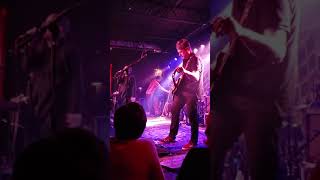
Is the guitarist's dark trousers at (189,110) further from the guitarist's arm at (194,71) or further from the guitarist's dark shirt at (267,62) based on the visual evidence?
the guitarist's dark shirt at (267,62)

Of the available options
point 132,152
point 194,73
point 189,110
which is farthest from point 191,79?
point 132,152

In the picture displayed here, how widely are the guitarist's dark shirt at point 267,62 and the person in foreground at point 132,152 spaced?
73 cm

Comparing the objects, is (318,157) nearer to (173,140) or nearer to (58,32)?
(58,32)

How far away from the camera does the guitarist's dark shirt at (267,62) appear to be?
2.30 m

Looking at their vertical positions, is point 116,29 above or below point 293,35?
above

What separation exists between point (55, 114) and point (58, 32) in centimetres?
52

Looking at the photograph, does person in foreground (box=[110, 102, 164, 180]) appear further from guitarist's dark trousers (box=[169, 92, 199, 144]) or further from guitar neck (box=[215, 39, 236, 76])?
guitarist's dark trousers (box=[169, 92, 199, 144])

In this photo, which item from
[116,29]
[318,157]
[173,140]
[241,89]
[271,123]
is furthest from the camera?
[116,29]

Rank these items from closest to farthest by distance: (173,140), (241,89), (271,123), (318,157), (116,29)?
(318,157) < (271,123) < (241,89) < (173,140) < (116,29)

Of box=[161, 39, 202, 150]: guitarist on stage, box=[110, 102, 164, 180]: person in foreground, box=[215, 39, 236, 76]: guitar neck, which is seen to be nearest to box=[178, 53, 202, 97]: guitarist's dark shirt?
box=[161, 39, 202, 150]: guitarist on stage

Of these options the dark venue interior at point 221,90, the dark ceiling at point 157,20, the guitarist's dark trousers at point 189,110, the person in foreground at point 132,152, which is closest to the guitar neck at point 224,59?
the dark venue interior at point 221,90

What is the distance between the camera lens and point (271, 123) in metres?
2.39

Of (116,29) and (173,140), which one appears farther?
(116,29)

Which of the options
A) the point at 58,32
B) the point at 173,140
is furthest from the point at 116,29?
the point at 58,32
